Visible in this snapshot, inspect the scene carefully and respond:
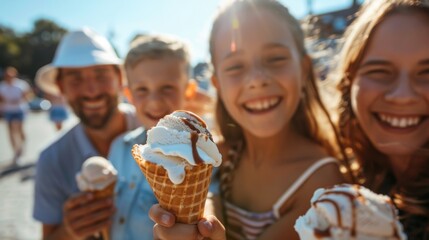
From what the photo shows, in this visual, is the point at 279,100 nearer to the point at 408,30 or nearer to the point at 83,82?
the point at 408,30

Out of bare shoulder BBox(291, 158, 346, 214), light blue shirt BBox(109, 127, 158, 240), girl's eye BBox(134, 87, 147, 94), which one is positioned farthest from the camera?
girl's eye BBox(134, 87, 147, 94)

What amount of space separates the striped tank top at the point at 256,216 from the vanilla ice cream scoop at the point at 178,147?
71cm

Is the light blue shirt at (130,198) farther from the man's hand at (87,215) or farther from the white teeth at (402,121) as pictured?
the white teeth at (402,121)

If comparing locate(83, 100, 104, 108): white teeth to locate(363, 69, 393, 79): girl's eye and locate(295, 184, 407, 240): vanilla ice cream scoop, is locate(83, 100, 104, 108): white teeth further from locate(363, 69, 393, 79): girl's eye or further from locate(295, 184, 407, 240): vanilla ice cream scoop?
locate(295, 184, 407, 240): vanilla ice cream scoop

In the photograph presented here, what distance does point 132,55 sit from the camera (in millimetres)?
2662

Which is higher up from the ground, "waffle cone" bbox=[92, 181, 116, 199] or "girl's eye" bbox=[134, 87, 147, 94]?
"girl's eye" bbox=[134, 87, 147, 94]

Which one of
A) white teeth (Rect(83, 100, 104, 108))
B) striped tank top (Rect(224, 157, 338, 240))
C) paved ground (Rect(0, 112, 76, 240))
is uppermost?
white teeth (Rect(83, 100, 104, 108))

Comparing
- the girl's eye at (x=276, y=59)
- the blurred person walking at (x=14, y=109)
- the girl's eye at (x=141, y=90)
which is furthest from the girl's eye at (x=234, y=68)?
the blurred person walking at (x=14, y=109)

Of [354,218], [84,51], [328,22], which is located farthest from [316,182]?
[84,51]

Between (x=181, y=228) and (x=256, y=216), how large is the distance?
0.78 meters

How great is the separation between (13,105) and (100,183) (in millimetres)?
8871

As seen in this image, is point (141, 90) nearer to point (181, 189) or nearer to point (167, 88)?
point (167, 88)

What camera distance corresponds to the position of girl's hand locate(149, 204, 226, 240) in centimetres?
136

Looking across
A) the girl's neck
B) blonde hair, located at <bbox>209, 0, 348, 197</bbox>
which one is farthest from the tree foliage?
the girl's neck
